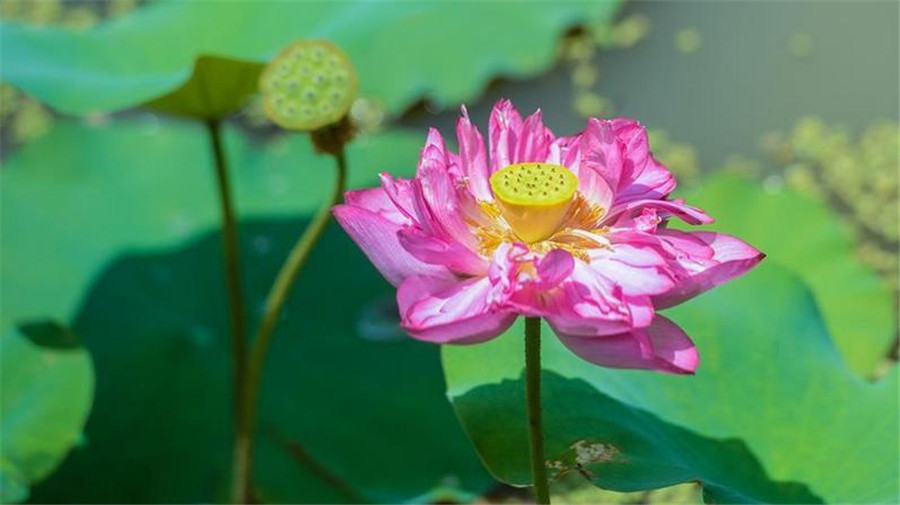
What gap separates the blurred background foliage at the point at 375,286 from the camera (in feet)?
3.46

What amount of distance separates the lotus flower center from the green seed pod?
34 cm

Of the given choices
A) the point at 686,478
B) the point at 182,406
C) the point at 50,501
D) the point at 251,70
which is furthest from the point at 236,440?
the point at 686,478

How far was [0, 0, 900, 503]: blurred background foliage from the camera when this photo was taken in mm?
1054

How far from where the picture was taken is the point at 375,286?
4.83 ft

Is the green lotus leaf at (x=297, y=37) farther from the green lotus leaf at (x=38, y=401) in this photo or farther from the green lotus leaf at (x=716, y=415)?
the green lotus leaf at (x=716, y=415)

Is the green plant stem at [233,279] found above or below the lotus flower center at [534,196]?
below

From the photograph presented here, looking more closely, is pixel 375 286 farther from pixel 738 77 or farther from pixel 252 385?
pixel 738 77

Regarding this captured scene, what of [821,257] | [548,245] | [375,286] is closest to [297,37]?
[375,286]

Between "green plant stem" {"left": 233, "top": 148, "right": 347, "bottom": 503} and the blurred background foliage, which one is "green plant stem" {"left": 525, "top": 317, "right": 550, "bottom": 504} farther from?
"green plant stem" {"left": 233, "top": 148, "right": 347, "bottom": 503}

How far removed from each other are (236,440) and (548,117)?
88 centimetres

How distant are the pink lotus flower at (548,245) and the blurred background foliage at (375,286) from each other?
213mm

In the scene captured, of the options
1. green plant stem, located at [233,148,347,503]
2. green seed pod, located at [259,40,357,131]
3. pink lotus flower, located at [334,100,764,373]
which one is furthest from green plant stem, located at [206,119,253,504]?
pink lotus flower, located at [334,100,764,373]

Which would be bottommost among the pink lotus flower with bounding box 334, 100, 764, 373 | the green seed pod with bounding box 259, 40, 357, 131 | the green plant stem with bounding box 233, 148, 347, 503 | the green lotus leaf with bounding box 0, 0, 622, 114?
the green plant stem with bounding box 233, 148, 347, 503

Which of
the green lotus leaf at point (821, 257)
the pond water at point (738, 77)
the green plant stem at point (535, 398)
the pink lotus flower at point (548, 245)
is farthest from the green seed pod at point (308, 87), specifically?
the pond water at point (738, 77)
